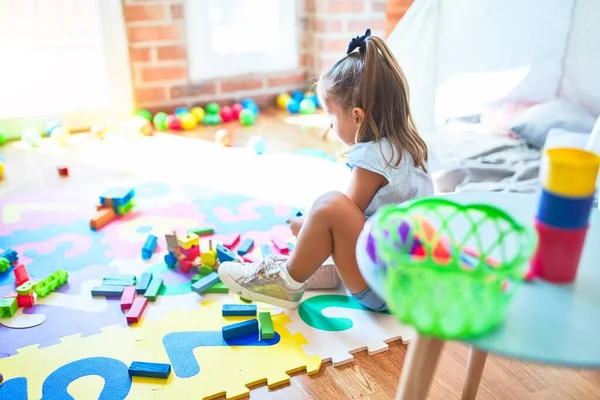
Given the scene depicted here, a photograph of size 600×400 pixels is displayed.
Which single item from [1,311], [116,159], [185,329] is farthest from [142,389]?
[116,159]

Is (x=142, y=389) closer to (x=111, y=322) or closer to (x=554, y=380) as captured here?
(x=111, y=322)

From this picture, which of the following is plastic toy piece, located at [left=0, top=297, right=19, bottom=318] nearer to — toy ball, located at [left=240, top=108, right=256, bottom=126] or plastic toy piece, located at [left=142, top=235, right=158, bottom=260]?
plastic toy piece, located at [left=142, top=235, right=158, bottom=260]

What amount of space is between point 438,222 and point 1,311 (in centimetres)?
101

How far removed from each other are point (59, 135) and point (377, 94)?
1642 millimetres

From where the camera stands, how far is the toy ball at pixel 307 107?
2848 mm

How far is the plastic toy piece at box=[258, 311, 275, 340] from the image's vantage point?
123cm

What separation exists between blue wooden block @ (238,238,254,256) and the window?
138 centimetres

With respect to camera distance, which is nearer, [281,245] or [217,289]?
[217,289]

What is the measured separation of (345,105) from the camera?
4.16 ft

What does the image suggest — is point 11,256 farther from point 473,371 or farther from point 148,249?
point 473,371

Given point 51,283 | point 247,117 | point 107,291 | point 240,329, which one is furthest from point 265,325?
point 247,117

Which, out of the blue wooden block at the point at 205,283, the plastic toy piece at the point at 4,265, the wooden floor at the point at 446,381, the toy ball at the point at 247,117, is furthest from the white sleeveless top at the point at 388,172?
the toy ball at the point at 247,117

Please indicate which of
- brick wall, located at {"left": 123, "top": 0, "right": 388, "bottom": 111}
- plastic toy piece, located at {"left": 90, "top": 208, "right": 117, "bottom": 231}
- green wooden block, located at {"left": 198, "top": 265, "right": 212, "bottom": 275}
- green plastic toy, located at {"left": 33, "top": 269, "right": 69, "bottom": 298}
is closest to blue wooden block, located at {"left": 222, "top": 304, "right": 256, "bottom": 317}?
green wooden block, located at {"left": 198, "top": 265, "right": 212, "bottom": 275}

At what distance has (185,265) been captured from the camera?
58.1 inches
